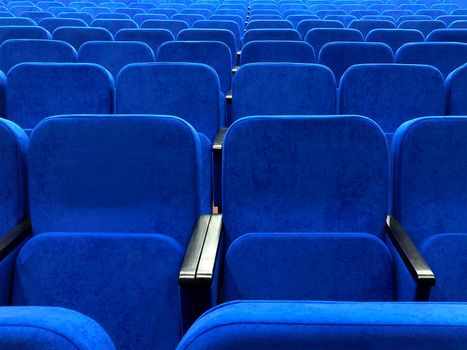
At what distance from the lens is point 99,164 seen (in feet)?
1.79

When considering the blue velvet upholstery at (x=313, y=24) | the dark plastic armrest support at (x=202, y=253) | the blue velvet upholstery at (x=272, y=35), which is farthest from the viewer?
the blue velvet upholstery at (x=313, y=24)

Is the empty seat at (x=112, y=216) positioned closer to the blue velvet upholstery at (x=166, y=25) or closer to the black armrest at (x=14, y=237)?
the black armrest at (x=14, y=237)

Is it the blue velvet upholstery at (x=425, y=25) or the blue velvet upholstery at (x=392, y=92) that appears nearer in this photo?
the blue velvet upholstery at (x=392, y=92)

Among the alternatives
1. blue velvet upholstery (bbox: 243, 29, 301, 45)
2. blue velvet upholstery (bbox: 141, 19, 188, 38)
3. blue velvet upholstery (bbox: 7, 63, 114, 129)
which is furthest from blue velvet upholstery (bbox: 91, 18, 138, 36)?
blue velvet upholstery (bbox: 7, 63, 114, 129)

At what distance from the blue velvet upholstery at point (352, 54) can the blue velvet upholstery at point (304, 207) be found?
0.60 meters

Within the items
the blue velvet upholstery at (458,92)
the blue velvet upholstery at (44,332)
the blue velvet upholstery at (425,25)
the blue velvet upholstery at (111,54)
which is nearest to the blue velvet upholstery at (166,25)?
the blue velvet upholstery at (111,54)

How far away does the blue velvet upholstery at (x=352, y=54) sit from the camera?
1104 mm

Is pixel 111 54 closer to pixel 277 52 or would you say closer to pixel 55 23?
pixel 277 52

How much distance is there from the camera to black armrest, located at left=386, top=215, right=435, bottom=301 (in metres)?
0.44

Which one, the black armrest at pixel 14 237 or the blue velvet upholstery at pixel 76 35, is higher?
the blue velvet upholstery at pixel 76 35

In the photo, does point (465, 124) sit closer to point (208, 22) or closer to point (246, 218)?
point (246, 218)

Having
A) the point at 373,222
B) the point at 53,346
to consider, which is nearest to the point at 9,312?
the point at 53,346

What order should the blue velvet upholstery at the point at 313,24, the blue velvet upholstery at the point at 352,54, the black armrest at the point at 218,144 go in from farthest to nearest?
the blue velvet upholstery at the point at 313,24 → the blue velvet upholstery at the point at 352,54 → the black armrest at the point at 218,144

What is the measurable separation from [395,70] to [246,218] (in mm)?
433
